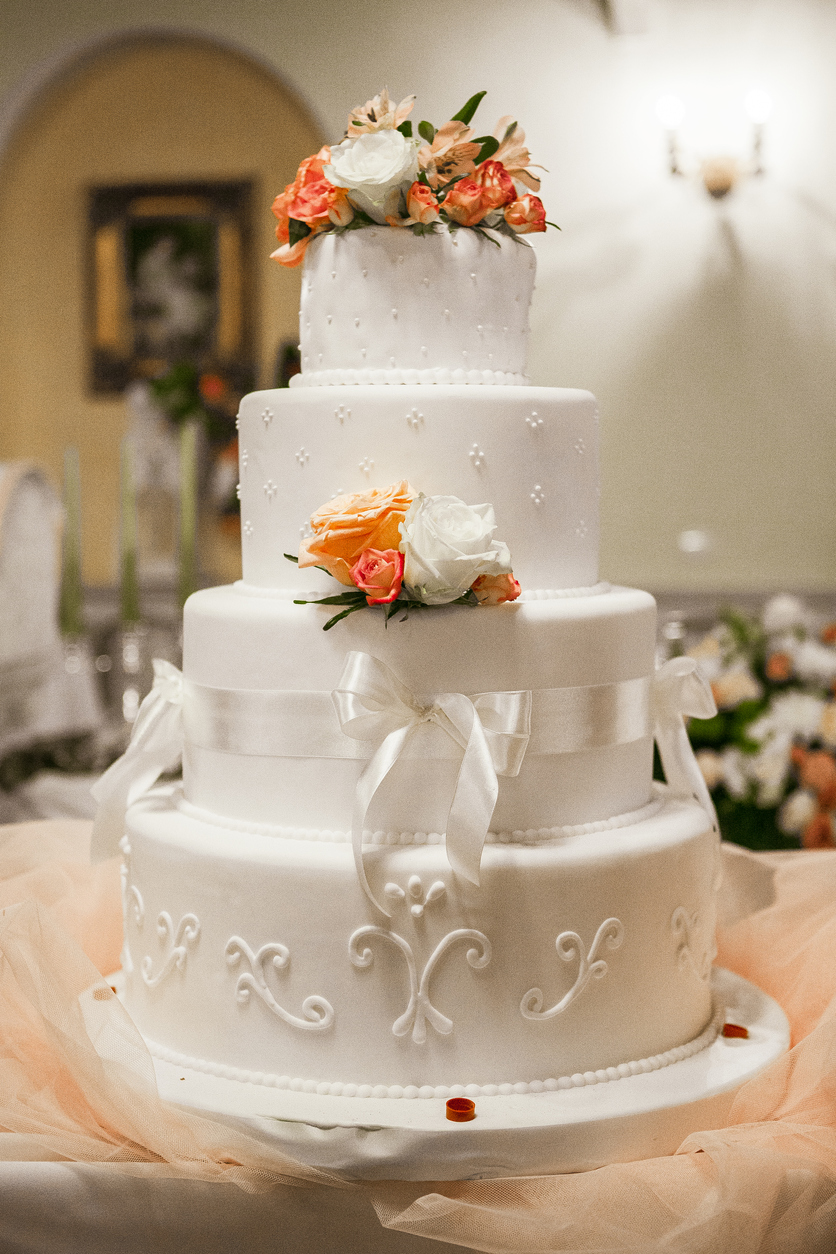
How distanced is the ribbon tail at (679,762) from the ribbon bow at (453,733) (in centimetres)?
58

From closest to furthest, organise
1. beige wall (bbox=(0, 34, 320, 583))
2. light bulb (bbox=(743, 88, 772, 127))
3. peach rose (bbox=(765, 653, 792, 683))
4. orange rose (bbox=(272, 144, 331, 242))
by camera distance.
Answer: orange rose (bbox=(272, 144, 331, 242)), peach rose (bbox=(765, 653, 792, 683)), light bulb (bbox=(743, 88, 772, 127)), beige wall (bbox=(0, 34, 320, 583))

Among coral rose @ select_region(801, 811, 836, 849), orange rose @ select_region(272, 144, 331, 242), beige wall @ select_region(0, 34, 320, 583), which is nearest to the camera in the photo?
orange rose @ select_region(272, 144, 331, 242)

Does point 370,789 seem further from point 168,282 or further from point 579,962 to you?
point 168,282

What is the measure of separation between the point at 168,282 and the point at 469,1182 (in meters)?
5.29

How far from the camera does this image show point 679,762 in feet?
8.02

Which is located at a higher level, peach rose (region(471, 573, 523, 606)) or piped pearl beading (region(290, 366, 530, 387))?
piped pearl beading (region(290, 366, 530, 387))

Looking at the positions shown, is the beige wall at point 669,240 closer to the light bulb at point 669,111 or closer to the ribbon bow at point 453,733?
the light bulb at point 669,111

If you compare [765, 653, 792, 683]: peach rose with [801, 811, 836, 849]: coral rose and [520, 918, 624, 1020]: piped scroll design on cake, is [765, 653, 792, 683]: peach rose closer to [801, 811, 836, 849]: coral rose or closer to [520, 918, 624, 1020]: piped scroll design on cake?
[801, 811, 836, 849]: coral rose

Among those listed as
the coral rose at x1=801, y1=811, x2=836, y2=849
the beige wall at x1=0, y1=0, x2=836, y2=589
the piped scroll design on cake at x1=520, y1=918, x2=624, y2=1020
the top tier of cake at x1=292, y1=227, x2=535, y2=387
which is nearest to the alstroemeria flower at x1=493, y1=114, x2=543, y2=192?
the top tier of cake at x1=292, y1=227, x2=535, y2=387

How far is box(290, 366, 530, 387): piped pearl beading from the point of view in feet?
6.94

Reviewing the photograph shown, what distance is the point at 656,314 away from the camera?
5766 millimetres

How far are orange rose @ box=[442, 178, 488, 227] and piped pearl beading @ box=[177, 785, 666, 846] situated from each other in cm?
108

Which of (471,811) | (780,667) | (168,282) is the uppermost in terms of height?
(168,282)

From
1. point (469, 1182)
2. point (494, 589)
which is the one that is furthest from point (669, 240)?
point (469, 1182)
